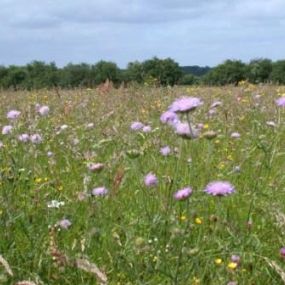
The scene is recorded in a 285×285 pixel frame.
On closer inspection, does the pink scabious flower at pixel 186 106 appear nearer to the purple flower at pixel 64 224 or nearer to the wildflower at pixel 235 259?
the wildflower at pixel 235 259

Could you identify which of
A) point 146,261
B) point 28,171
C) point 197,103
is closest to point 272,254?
point 146,261

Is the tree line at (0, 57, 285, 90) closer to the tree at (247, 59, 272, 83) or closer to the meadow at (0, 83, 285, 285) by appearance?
the tree at (247, 59, 272, 83)

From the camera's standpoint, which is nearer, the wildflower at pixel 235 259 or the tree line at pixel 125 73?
the wildflower at pixel 235 259

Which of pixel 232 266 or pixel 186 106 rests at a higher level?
pixel 186 106

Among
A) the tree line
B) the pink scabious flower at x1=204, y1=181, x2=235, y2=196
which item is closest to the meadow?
the pink scabious flower at x1=204, y1=181, x2=235, y2=196

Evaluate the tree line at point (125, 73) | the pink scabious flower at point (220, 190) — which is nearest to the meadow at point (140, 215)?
the pink scabious flower at point (220, 190)

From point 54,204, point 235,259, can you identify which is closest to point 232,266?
point 235,259

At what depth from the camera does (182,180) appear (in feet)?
8.76

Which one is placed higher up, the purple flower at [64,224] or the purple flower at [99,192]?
the purple flower at [99,192]

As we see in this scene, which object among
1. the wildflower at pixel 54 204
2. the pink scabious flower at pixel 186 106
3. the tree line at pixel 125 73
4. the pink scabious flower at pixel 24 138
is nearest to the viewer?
the pink scabious flower at pixel 186 106

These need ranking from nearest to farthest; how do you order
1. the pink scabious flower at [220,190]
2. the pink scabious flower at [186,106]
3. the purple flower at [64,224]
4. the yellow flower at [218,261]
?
the pink scabious flower at [186,106] < the pink scabious flower at [220,190] < the yellow flower at [218,261] < the purple flower at [64,224]

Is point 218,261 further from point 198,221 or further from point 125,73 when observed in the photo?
point 125,73

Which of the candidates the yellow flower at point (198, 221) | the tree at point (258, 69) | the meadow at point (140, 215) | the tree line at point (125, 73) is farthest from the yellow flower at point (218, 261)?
the tree at point (258, 69)

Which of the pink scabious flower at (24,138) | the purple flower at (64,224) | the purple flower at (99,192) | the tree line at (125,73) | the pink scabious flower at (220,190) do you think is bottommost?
the tree line at (125,73)
